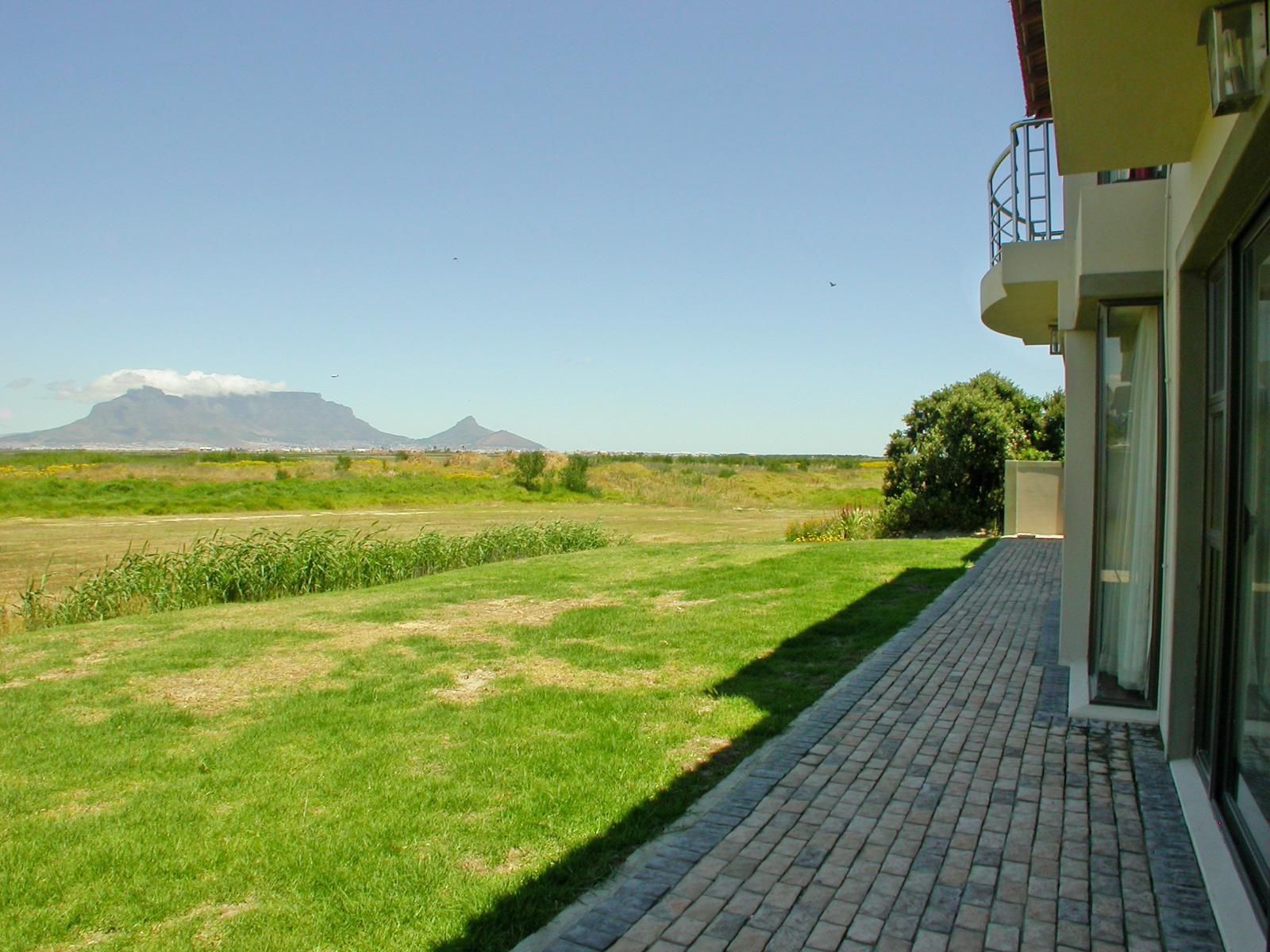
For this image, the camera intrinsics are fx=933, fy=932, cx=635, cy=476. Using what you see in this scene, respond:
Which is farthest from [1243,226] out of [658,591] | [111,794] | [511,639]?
[658,591]

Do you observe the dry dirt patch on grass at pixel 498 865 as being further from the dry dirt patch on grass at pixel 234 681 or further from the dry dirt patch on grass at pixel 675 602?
the dry dirt patch on grass at pixel 675 602

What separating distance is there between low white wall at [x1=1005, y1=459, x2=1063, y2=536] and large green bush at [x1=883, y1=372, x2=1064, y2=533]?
199cm

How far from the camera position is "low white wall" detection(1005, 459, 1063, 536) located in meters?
16.3

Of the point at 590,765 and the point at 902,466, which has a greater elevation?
the point at 902,466

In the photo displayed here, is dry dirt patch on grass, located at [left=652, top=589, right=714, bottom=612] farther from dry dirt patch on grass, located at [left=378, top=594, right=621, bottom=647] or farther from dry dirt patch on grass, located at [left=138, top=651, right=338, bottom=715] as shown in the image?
dry dirt patch on grass, located at [left=138, top=651, right=338, bottom=715]

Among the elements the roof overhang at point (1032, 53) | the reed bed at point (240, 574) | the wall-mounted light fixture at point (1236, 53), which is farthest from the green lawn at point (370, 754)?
the roof overhang at point (1032, 53)

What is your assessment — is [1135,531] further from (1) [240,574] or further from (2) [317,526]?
(2) [317,526]

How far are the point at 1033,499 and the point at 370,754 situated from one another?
47.0 ft

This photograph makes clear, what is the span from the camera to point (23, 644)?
8.66 meters

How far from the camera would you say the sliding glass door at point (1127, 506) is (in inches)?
208

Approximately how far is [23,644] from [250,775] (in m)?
5.37

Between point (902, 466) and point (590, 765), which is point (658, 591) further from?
point (902, 466)

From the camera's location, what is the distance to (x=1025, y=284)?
24.5ft

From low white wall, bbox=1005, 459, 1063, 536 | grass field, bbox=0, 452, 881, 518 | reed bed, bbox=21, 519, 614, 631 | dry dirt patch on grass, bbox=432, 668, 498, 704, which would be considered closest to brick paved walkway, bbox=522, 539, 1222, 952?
dry dirt patch on grass, bbox=432, 668, 498, 704
